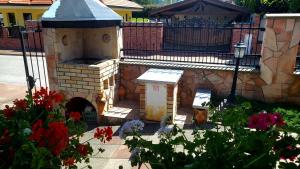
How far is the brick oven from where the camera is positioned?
206 inches

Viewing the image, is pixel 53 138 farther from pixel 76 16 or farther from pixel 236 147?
pixel 76 16

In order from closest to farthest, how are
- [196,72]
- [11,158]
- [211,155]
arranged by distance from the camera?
[11,158] → [211,155] → [196,72]

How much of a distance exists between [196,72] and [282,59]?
1.90 metres

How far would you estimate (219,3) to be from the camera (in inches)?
459

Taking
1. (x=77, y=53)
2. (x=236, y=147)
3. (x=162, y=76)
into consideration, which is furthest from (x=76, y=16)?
(x=236, y=147)

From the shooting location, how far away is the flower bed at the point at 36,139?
1.56 m

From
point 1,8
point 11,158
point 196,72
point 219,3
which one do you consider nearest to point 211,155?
point 11,158

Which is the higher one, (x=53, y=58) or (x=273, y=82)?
(x=53, y=58)

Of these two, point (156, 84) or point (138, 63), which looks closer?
point (156, 84)

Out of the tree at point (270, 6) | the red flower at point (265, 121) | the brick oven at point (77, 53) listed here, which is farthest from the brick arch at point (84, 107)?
the tree at point (270, 6)

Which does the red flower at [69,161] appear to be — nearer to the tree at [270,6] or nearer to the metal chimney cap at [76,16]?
the metal chimney cap at [76,16]

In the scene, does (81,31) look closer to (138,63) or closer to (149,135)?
(138,63)

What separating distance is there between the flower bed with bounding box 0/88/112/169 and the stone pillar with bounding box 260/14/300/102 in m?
4.78

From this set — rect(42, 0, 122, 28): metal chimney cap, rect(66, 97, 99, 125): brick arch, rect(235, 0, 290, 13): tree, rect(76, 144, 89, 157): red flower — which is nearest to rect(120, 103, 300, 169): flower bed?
rect(76, 144, 89, 157): red flower
